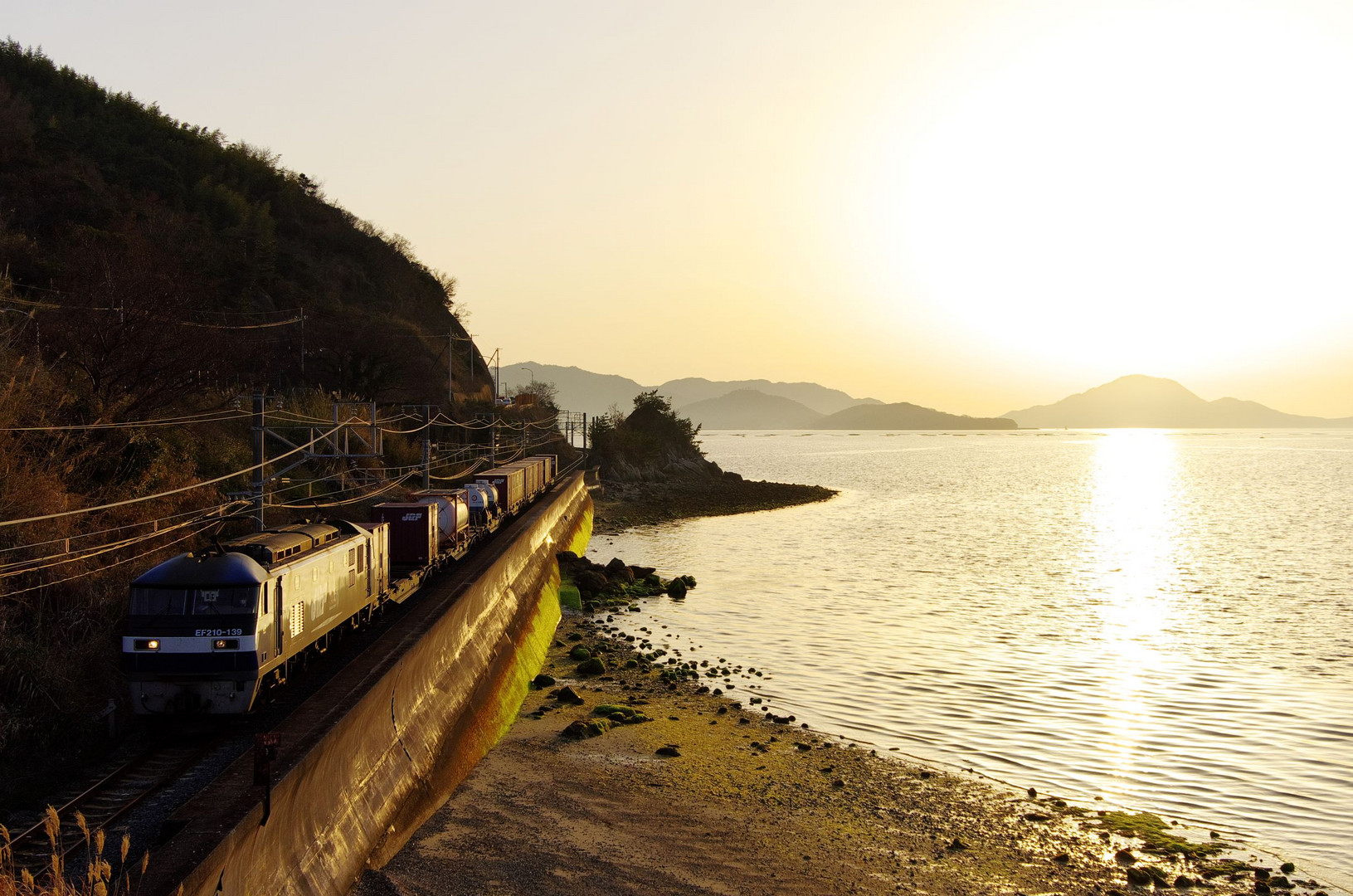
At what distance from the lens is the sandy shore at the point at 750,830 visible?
13758mm

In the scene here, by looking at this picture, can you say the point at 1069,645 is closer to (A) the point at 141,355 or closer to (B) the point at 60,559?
(B) the point at 60,559

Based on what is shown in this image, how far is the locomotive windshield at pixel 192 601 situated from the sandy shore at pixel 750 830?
479 cm

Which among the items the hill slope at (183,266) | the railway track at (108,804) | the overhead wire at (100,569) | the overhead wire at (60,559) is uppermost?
the hill slope at (183,266)

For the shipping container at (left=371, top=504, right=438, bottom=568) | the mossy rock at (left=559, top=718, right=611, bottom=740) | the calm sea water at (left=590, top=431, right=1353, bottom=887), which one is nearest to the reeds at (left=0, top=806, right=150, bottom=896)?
the mossy rock at (left=559, top=718, right=611, bottom=740)

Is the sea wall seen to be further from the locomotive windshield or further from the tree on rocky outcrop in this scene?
the tree on rocky outcrop

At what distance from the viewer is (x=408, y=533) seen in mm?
28031

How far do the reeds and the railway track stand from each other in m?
0.10

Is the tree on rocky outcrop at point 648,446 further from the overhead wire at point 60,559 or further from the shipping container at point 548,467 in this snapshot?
the overhead wire at point 60,559

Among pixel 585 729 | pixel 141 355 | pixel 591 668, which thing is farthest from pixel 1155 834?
pixel 141 355

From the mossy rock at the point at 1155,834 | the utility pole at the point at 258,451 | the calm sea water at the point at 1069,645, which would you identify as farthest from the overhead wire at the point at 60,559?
the mossy rock at the point at 1155,834

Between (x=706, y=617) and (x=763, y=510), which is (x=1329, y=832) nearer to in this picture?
(x=706, y=617)

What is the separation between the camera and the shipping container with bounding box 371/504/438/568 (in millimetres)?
27906

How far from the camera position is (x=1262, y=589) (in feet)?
144

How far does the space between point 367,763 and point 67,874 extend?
14.0 ft
